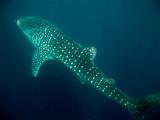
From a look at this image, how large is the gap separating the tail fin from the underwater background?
12.5 feet

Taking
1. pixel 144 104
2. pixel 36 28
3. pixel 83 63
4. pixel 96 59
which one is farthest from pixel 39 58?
pixel 96 59

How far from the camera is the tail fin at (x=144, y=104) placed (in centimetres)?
532

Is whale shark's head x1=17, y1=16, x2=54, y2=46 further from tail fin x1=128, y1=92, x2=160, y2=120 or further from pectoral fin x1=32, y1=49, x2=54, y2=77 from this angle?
tail fin x1=128, y1=92, x2=160, y2=120

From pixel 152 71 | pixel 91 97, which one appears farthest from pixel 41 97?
pixel 152 71

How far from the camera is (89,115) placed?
949 centimetres

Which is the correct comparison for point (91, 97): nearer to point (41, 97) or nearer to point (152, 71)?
point (41, 97)

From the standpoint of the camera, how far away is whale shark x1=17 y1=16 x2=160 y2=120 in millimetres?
5543

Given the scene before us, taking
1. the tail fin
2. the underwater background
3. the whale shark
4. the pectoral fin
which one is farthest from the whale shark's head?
the tail fin

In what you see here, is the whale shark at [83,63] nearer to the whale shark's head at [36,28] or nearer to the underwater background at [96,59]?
the whale shark's head at [36,28]

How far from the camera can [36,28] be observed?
7.15 meters

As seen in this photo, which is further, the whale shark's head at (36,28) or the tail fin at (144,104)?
the whale shark's head at (36,28)

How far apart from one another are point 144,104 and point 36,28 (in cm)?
340

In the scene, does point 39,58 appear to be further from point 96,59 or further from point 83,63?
point 96,59

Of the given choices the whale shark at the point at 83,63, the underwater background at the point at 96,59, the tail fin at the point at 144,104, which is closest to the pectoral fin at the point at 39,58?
the whale shark at the point at 83,63
